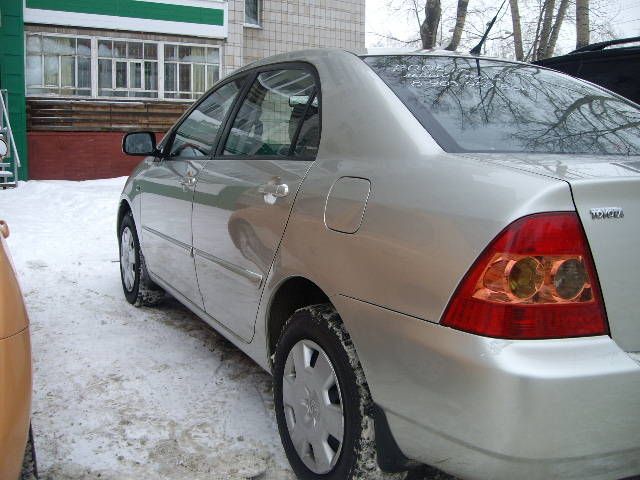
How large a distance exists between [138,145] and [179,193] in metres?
0.83

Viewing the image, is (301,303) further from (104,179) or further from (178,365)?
(104,179)

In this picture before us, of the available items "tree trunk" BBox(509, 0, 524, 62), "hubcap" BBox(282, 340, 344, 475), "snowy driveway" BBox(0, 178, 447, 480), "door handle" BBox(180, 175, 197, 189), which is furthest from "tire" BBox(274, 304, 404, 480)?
"tree trunk" BBox(509, 0, 524, 62)

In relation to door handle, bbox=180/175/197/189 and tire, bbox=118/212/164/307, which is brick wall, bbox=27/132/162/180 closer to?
tire, bbox=118/212/164/307

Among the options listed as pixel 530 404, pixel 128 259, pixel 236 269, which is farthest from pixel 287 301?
pixel 128 259

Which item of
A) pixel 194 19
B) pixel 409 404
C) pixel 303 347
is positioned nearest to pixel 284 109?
pixel 303 347

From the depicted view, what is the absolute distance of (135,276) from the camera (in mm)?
4703

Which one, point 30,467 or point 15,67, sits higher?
point 15,67

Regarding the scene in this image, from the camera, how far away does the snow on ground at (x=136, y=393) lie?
261 centimetres

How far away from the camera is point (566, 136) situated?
7.23ft

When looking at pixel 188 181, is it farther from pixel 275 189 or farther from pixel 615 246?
pixel 615 246

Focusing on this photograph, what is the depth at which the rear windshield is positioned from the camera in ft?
6.95

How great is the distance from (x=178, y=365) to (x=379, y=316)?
2056mm

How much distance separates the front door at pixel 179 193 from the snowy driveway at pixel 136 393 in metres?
0.42

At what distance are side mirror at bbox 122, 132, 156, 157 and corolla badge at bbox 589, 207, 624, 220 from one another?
317cm
